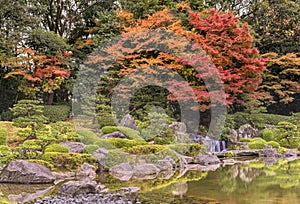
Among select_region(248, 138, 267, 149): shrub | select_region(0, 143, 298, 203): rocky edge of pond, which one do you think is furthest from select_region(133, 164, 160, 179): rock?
select_region(248, 138, 267, 149): shrub

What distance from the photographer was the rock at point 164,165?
9.66 meters

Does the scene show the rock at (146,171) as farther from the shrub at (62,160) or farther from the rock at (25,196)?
the rock at (25,196)

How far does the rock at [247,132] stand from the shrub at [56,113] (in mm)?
7193

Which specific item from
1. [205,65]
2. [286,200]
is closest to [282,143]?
[205,65]

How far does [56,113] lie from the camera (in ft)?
53.0

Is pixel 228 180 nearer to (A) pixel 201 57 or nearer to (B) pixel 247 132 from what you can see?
(A) pixel 201 57

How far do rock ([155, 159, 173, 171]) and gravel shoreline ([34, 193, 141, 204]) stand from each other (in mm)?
3310

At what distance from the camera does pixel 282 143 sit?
15352 millimetres

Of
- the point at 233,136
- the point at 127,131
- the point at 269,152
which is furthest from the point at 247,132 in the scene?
the point at 127,131

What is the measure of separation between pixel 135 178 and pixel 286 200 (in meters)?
3.46

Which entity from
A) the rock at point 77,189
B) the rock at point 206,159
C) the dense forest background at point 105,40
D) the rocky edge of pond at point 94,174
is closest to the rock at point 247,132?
the dense forest background at point 105,40

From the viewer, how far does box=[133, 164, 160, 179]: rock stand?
884 centimetres

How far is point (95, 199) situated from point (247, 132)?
36.0 ft

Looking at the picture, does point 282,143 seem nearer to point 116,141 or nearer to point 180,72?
point 180,72
